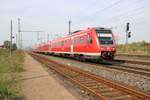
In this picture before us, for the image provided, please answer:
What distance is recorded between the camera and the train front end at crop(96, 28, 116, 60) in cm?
2238

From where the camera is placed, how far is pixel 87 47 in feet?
79.6

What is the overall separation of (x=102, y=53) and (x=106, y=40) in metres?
1.37

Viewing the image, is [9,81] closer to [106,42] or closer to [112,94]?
[112,94]

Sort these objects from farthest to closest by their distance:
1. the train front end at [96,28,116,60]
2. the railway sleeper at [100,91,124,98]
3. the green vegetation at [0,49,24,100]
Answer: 1. the train front end at [96,28,116,60]
2. the railway sleeper at [100,91,124,98]
3. the green vegetation at [0,49,24,100]

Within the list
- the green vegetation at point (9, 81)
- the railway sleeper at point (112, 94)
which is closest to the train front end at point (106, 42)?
the green vegetation at point (9, 81)

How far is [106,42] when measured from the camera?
2292 centimetres

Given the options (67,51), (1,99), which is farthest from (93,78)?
(67,51)

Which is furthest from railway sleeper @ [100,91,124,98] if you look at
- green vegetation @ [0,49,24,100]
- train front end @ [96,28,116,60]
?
train front end @ [96,28,116,60]

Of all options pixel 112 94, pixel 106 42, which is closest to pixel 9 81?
pixel 112 94

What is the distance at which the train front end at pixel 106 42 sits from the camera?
881 inches

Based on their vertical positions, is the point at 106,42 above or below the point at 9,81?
above

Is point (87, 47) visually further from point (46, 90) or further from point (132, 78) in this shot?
point (46, 90)

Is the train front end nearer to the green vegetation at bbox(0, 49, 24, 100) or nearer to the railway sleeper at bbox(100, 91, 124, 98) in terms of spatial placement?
the green vegetation at bbox(0, 49, 24, 100)

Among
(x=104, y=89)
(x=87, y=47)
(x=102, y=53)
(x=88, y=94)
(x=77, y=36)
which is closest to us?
(x=88, y=94)
